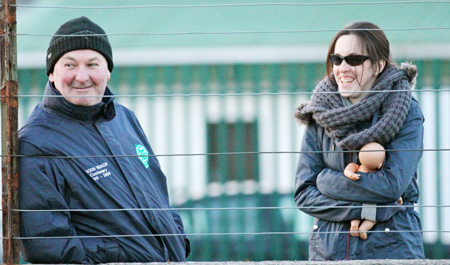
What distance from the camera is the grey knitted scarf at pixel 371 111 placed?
3.28m

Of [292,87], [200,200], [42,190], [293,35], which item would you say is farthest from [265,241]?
[42,190]

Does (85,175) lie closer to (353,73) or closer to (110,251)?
(110,251)

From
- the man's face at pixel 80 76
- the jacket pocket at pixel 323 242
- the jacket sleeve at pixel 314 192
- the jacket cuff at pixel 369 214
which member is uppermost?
the man's face at pixel 80 76

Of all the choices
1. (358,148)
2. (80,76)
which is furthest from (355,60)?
(80,76)

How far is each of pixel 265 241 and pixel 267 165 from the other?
785 millimetres

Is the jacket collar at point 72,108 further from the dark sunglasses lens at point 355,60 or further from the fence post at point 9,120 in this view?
the dark sunglasses lens at point 355,60

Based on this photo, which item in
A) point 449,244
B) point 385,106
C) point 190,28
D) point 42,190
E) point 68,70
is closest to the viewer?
→ point 42,190

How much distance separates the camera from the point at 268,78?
842 cm

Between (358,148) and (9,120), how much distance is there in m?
1.37

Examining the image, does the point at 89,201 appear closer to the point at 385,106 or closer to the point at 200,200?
the point at 385,106

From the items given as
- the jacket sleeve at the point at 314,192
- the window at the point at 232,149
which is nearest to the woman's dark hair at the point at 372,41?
the jacket sleeve at the point at 314,192

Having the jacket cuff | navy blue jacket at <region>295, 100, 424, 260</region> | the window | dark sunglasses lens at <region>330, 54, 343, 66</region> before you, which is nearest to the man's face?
navy blue jacket at <region>295, 100, 424, 260</region>

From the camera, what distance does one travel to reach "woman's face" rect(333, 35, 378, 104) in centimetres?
339

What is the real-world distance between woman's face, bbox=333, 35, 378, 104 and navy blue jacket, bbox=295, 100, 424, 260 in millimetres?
146
